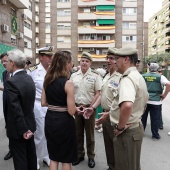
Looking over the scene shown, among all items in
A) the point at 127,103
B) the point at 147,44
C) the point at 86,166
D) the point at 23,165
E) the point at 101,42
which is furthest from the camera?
the point at 147,44

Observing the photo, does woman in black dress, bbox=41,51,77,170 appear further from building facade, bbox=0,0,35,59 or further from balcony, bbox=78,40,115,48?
balcony, bbox=78,40,115,48

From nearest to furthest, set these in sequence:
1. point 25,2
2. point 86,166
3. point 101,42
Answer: point 86,166, point 25,2, point 101,42

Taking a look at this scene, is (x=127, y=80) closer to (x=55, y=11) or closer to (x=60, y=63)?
(x=60, y=63)

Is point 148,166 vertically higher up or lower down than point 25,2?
lower down

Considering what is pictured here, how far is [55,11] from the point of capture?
4150 centimetres

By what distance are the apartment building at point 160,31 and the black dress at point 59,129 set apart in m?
67.8

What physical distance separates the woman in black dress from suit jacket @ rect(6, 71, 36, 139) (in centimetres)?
24

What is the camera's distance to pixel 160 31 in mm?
74500

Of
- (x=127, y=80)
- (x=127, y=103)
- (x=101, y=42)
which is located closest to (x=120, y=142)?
(x=127, y=103)

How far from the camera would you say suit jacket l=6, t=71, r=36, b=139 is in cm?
272

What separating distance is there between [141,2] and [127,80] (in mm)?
42899

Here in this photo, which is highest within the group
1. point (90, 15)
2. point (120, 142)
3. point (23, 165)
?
point (90, 15)

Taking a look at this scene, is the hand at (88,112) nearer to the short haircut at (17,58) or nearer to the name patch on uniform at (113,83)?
the name patch on uniform at (113,83)

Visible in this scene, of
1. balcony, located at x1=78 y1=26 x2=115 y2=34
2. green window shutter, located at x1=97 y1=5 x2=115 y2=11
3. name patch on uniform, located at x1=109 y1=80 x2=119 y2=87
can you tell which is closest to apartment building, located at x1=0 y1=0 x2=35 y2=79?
name patch on uniform, located at x1=109 y1=80 x2=119 y2=87
